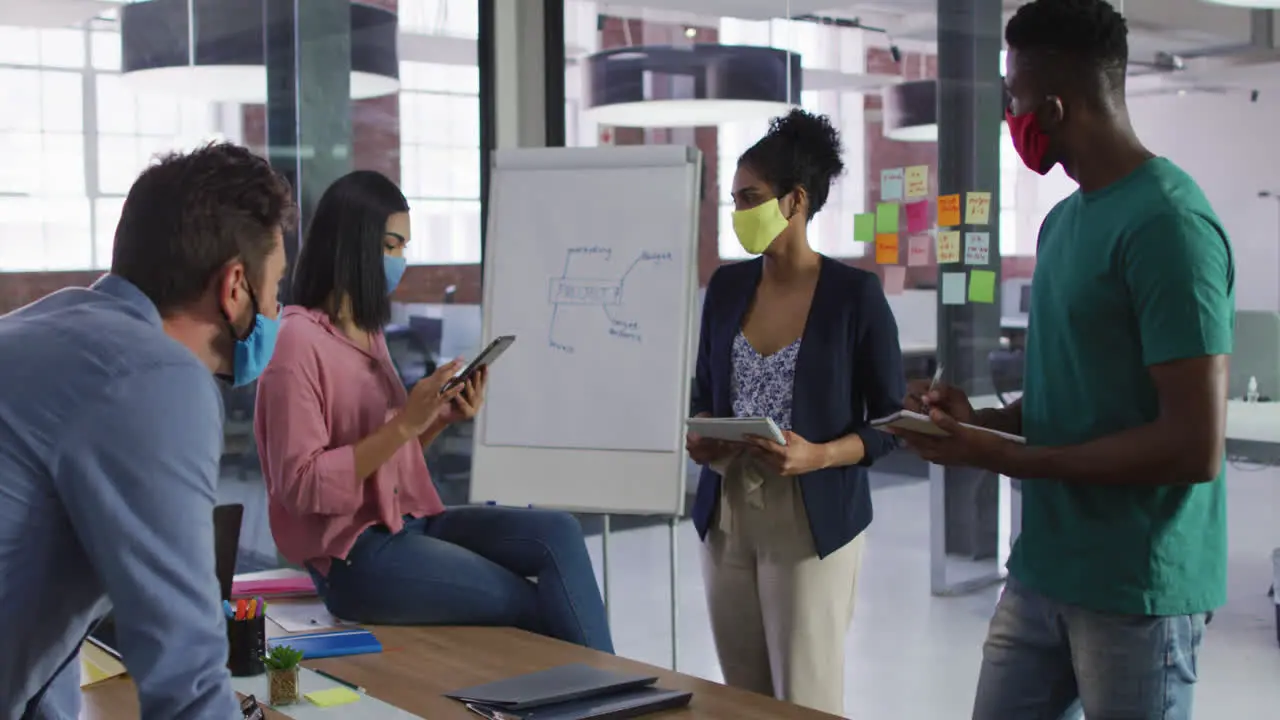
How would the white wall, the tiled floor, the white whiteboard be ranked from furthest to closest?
the white wall → the tiled floor → the white whiteboard

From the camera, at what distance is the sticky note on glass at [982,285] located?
5066 millimetres

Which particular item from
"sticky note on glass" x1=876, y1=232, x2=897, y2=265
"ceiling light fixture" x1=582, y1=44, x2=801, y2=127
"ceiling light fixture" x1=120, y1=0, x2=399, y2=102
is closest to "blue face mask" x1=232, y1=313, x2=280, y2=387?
"ceiling light fixture" x1=120, y1=0, x2=399, y2=102

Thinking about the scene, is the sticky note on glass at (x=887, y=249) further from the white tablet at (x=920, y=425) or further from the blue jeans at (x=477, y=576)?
the white tablet at (x=920, y=425)

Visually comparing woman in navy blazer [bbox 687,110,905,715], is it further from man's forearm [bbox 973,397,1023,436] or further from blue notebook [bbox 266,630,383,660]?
blue notebook [bbox 266,630,383,660]

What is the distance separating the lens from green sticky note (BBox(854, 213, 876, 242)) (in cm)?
523

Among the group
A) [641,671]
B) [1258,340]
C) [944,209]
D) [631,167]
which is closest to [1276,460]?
[1258,340]

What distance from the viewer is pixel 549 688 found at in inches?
83.6

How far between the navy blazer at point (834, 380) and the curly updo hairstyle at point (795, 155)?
0.57ft

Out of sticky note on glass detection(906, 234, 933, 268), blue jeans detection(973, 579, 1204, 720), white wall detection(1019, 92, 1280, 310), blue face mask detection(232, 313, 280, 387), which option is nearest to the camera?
blue face mask detection(232, 313, 280, 387)

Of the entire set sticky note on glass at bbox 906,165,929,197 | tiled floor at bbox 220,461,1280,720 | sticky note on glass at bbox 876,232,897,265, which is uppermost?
sticky note on glass at bbox 906,165,929,197

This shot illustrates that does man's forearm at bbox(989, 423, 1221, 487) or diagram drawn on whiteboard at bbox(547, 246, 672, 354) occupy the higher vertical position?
diagram drawn on whiteboard at bbox(547, 246, 672, 354)

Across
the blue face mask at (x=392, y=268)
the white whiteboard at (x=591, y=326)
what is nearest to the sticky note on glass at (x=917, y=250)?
the white whiteboard at (x=591, y=326)

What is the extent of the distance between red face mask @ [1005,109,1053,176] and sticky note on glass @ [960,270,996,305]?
328 cm

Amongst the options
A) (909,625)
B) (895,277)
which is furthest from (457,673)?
(895,277)
